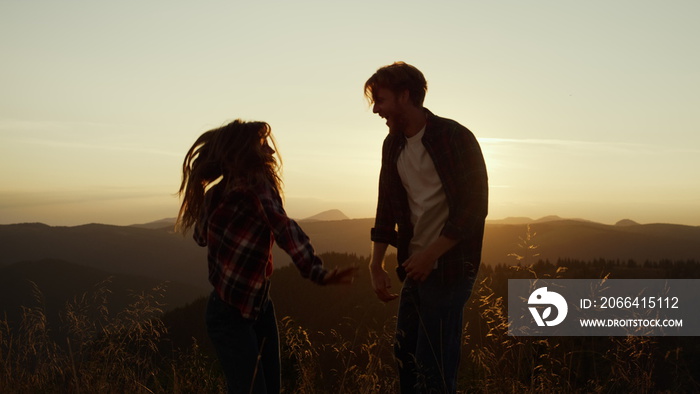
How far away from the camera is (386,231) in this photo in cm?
378

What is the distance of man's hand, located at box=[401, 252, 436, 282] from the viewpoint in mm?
3279

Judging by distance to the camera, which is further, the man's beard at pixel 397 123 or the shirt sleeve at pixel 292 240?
the man's beard at pixel 397 123

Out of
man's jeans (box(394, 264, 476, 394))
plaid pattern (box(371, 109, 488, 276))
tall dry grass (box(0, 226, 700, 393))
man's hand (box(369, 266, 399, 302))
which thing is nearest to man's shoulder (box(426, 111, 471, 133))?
plaid pattern (box(371, 109, 488, 276))

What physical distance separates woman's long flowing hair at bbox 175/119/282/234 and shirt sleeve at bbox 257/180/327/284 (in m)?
0.14

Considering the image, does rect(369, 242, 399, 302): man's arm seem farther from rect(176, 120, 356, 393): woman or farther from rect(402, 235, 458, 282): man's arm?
rect(176, 120, 356, 393): woman

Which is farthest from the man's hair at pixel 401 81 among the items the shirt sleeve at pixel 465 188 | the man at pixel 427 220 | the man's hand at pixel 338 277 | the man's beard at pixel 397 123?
the man's hand at pixel 338 277

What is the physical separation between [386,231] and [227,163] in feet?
3.76

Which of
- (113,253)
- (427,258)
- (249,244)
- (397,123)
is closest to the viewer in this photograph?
(249,244)

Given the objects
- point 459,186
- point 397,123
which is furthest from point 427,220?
point 397,123

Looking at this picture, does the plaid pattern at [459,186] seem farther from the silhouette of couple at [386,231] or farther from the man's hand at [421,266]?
the man's hand at [421,266]

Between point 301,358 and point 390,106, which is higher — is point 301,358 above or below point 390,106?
below

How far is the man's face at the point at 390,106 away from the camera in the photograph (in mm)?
3494

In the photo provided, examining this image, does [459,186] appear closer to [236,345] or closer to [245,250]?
[245,250]

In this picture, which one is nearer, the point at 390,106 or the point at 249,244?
the point at 249,244
